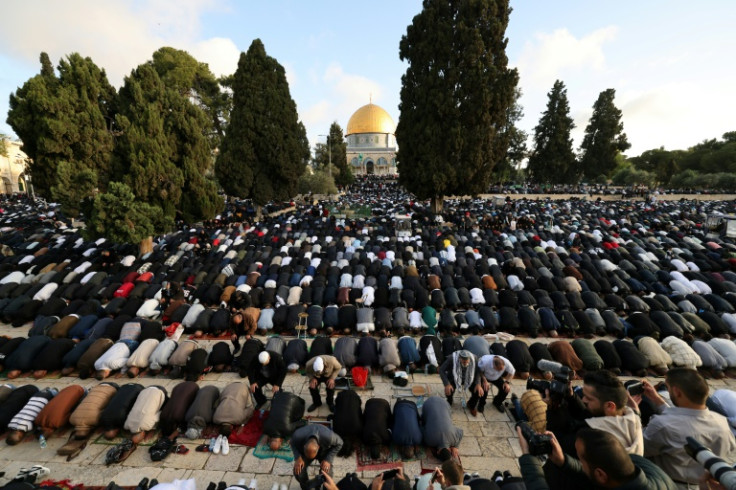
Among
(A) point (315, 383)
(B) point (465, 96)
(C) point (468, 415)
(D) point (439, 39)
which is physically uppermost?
(D) point (439, 39)

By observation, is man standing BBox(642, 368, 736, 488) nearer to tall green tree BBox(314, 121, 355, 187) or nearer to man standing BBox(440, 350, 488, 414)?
man standing BBox(440, 350, 488, 414)

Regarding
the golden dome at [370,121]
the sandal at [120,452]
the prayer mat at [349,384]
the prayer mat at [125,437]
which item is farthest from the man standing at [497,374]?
the golden dome at [370,121]

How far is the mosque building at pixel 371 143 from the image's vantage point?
74.6m

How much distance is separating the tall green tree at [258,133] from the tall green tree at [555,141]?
111 ft

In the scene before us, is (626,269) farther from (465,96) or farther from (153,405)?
(153,405)

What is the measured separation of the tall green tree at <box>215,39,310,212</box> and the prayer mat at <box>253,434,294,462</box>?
1892 centimetres

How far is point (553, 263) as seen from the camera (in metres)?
12.7

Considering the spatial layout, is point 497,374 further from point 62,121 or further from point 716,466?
point 62,121

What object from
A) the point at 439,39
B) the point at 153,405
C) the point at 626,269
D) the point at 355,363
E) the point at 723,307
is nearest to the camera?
the point at 153,405

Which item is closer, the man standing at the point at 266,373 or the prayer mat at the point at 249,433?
the prayer mat at the point at 249,433

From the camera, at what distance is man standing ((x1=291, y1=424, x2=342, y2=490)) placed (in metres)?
3.95

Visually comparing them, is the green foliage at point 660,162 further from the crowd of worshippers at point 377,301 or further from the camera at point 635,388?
the camera at point 635,388

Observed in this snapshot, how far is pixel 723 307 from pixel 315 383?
39.4 ft

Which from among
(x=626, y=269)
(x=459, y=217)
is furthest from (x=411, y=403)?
(x=459, y=217)
